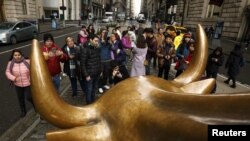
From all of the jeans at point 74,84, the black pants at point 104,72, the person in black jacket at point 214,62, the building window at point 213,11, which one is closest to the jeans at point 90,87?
the jeans at point 74,84

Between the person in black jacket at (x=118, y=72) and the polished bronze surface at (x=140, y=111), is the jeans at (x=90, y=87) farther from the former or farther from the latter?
the polished bronze surface at (x=140, y=111)

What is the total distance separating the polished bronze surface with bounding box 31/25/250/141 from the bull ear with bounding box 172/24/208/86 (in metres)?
0.11

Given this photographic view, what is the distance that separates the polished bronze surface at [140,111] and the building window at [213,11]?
3030cm

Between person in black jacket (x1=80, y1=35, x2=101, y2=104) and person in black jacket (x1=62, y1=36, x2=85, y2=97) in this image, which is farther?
person in black jacket (x1=62, y1=36, x2=85, y2=97)

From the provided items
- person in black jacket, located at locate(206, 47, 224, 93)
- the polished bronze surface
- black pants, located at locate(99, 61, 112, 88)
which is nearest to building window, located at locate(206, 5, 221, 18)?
person in black jacket, located at locate(206, 47, 224, 93)

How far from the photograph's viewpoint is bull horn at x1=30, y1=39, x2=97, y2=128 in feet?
4.84

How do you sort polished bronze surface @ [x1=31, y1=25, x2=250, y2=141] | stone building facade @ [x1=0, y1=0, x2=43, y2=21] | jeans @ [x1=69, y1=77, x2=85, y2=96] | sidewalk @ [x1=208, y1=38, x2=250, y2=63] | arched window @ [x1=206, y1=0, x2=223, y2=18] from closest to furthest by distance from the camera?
1. polished bronze surface @ [x1=31, y1=25, x2=250, y2=141]
2. jeans @ [x1=69, y1=77, x2=85, y2=96]
3. sidewalk @ [x1=208, y1=38, x2=250, y2=63]
4. stone building facade @ [x1=0, y1=0, x2=43, y2=21]
5. arched window @ [x1=206, y1=0, x2=223, y2=18]

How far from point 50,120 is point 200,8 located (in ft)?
115

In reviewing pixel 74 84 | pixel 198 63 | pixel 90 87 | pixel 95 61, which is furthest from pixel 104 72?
pixel 198 63

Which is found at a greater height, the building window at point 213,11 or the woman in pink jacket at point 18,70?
the building window at point 213,11

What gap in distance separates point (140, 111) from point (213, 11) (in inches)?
1293

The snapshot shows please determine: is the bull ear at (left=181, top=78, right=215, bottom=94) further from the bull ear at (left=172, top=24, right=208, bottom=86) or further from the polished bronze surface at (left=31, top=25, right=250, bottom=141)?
the bull ear at (left=172, top=24, right=208, bottom=86)

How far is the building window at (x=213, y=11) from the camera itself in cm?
2980

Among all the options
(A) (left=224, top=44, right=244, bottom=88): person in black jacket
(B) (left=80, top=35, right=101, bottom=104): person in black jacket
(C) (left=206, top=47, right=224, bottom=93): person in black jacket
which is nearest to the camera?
(B) (left=80, top=35, right=101, bottom=104): person in black jacket
